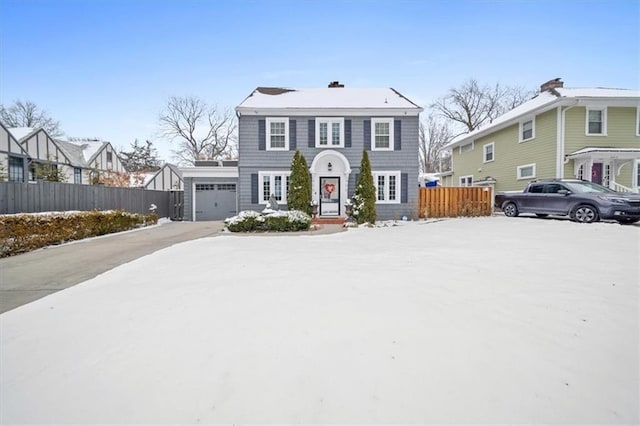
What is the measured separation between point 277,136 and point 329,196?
3947 mm

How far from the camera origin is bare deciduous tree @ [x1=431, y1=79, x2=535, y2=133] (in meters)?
33.7

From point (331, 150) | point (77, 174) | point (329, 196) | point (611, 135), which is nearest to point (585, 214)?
point (611, 135)

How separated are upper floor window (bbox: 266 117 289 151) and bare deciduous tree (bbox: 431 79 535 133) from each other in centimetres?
2807

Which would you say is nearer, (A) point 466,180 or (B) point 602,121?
(B) point 602,121

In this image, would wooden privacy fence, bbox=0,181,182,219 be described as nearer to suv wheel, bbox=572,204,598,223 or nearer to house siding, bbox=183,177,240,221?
house siding, bbox=183,177,240,221

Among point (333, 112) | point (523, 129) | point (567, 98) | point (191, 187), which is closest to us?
point (567, 98)

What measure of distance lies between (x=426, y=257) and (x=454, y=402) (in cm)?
417

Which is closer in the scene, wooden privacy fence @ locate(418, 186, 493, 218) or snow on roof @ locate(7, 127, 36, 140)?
wooden privacy fence @ locate(418, 186, 493, 218)

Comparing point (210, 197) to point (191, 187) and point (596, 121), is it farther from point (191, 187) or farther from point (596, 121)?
point (596, 121)

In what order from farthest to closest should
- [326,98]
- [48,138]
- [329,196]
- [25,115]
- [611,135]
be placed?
[25,115] → [48,138] → [326,98] → [329,196] → [611,135]

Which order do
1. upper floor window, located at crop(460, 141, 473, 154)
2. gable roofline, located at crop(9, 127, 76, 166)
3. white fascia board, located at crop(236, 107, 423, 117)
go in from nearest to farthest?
white fascia board, located at crop(236, 107, 423, 117) → gable roofline, located at crop(9, 127, 76, 166) → upper floor window, located at crop(460, 141, 473, 154)

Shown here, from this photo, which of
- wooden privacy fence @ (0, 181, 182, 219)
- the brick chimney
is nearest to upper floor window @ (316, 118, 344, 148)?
wooden privacy fence @ (0, 181, 182, 219)

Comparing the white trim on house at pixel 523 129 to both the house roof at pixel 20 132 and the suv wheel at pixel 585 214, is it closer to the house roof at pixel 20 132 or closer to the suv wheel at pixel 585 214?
the suv wheel at pixel 585 214

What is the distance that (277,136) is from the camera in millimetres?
14992
